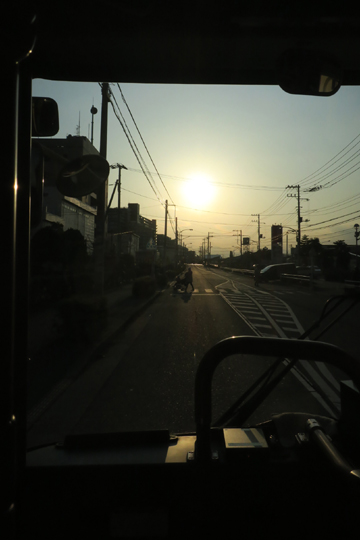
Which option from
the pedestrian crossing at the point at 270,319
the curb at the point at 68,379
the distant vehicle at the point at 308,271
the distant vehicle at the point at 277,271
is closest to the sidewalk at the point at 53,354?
the curb at the point at 68,379

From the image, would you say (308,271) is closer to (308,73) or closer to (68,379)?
(68,379)

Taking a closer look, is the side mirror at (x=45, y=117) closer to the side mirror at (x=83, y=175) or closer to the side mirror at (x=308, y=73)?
the side mirror at (x=83, y=175)

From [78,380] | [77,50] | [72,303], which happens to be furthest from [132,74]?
[72,303]

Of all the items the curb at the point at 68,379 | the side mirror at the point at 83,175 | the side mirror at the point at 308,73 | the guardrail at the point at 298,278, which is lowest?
the curb at the point at 68,379

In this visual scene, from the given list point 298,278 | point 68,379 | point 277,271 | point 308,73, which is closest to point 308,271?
point 277,271

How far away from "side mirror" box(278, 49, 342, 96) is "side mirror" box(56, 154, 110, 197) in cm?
104

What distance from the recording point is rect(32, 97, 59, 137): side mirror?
5.93 feet

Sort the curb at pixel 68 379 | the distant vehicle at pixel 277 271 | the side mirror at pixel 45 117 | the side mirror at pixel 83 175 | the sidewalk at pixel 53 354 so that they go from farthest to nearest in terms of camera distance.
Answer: the distant vehicle at pixel 277 271 → the sidewalk at pixel 53 354 → the curb at pixel 68 379 → the side mirror at pixel 83 175 → the side mirror at pixel 45 117

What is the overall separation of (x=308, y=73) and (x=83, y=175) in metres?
1.25

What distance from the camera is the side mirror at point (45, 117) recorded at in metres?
1.81

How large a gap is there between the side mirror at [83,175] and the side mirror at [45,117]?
313 mm

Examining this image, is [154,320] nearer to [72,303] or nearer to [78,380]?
[72,303]

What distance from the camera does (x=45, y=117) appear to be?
187 cm

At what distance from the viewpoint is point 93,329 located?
8742mm
